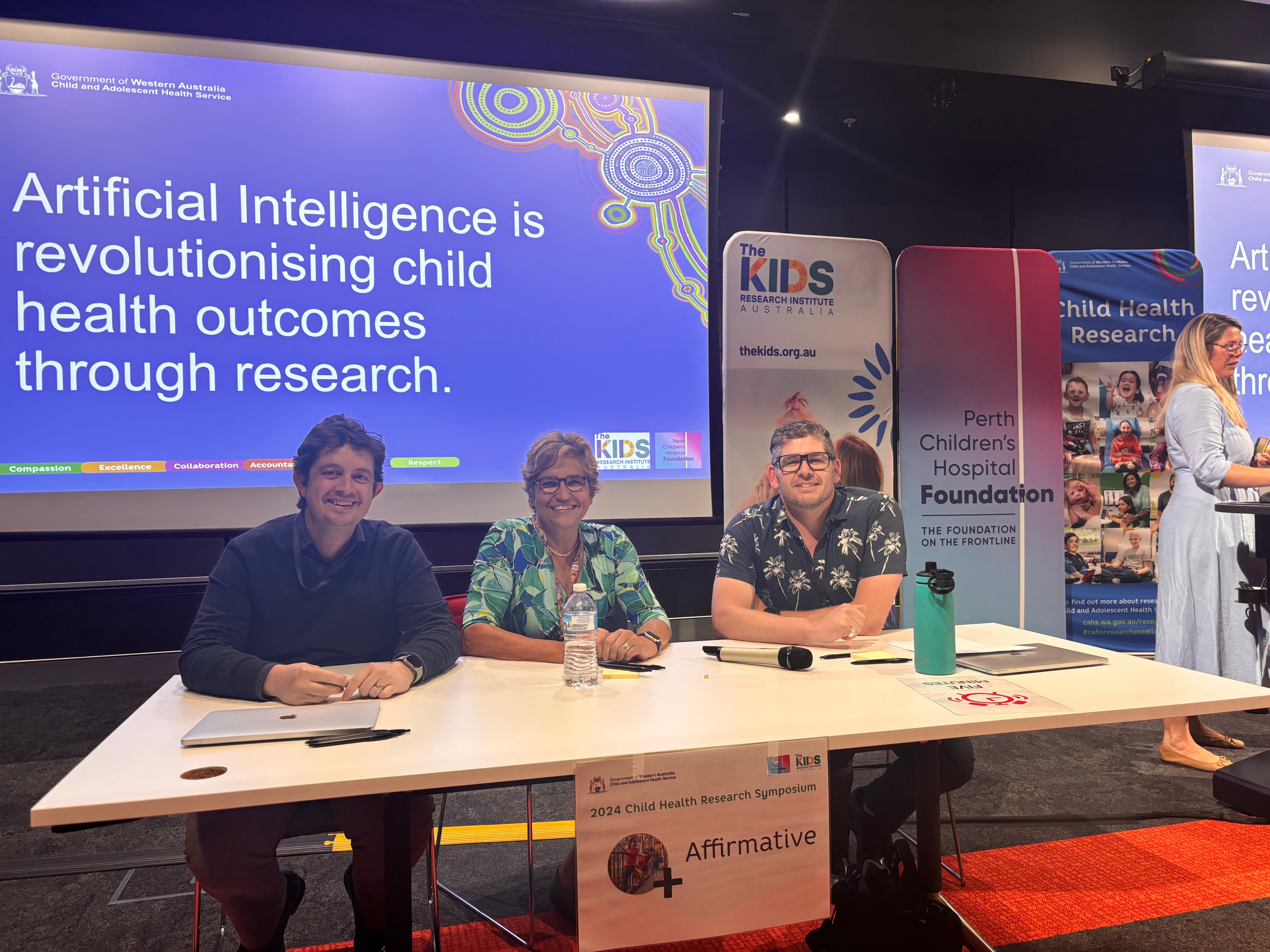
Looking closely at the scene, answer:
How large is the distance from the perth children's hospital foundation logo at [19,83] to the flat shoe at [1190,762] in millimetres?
4775

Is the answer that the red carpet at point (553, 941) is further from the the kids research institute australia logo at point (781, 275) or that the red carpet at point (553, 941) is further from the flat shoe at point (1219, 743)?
the the kids research institute australia logo at point (781, 275)

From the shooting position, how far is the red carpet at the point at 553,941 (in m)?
1.80

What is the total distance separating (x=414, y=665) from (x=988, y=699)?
43.9 inches

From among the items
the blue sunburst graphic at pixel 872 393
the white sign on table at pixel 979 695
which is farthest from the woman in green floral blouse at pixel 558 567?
the blue sunburst graphic at pixel 872 393

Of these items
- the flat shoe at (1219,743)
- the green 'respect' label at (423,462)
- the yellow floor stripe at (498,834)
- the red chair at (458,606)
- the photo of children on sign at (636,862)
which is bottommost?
the yellow floor stripe at (498,834)

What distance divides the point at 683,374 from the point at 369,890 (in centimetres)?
230

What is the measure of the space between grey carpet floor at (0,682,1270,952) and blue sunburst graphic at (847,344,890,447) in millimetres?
1378

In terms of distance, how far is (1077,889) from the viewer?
6.77ft

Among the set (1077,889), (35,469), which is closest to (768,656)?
(1077,889)

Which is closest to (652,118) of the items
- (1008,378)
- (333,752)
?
(1008,378)

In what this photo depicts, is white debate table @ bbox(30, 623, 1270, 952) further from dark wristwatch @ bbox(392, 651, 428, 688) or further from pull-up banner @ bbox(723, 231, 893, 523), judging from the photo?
pull-up banner @ bbox(723, 231, 893, 523)

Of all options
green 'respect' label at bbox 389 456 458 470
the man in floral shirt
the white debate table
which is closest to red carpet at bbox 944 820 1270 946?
the man in floral shirt

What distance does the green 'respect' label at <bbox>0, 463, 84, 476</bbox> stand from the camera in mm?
2619

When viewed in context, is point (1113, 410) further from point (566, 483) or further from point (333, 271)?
point (333, 271)
